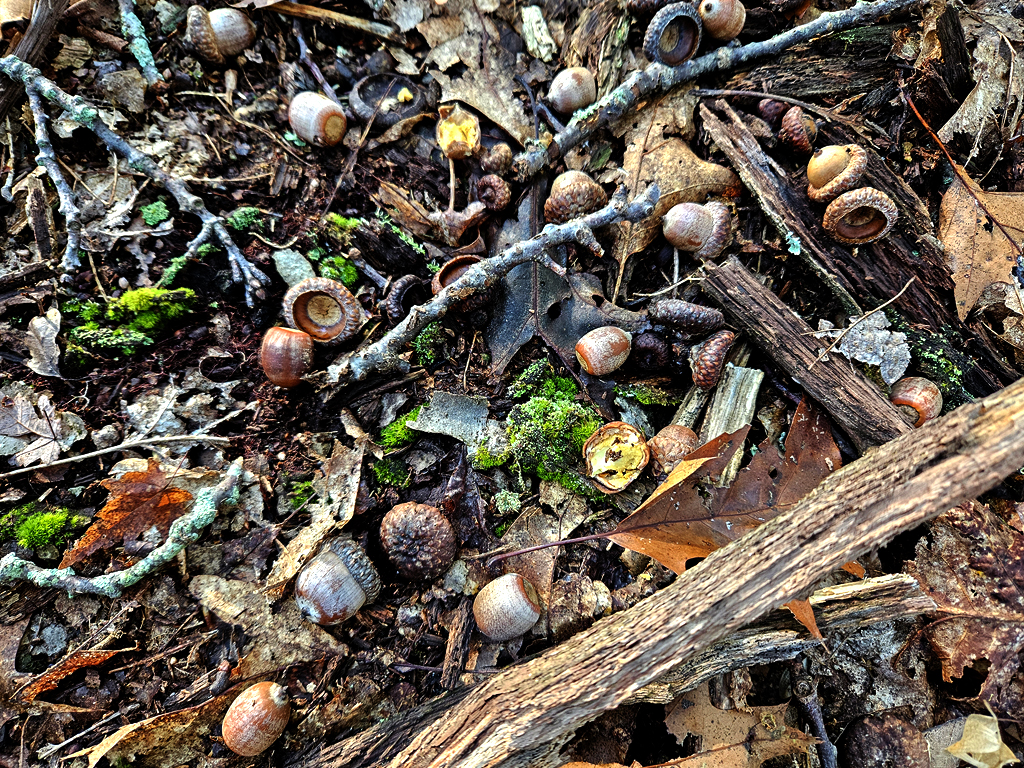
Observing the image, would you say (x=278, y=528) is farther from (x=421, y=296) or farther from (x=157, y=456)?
(x=421, y=296)

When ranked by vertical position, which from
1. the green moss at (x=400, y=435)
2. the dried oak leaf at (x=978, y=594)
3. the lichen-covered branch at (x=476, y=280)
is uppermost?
the lichen-covered branch at (x=476, y=280)

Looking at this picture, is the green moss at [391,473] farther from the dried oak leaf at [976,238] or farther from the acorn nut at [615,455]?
the dried oak leaf at [976,238]

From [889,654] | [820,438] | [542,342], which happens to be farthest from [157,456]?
[889,654]

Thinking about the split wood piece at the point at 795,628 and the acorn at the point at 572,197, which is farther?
the acorn at the point at 572,197

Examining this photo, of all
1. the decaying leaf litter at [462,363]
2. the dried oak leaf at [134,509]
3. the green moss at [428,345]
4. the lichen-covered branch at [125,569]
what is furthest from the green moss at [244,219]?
the lichen-covered branch at [125,569]

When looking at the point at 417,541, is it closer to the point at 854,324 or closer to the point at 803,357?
the point at 803,357

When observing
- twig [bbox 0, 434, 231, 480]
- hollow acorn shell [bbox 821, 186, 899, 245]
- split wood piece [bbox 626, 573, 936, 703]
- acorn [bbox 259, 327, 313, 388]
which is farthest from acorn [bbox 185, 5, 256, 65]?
split wood piece [bbox 626, 573, 936, 703]

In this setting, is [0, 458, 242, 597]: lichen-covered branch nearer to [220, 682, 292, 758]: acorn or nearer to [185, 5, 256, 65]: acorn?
[220, 682, 292, 758]: acorn
